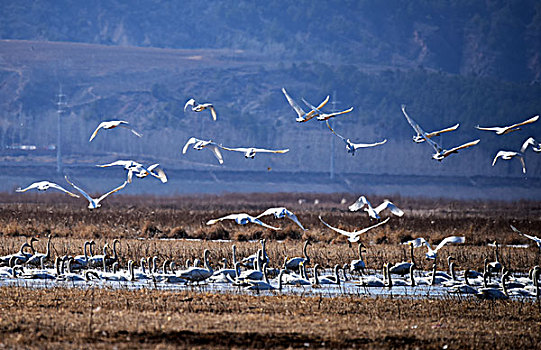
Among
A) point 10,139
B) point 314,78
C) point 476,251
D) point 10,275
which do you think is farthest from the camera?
point 314,78

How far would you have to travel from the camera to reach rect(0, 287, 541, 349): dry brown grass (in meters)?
14.8

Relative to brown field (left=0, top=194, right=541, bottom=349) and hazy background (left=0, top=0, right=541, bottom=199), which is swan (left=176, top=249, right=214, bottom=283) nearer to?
brown field (left=0, top=194, right=541, bottom=349)

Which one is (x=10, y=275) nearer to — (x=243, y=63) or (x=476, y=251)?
(x=476, y=251)

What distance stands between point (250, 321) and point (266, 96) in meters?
115

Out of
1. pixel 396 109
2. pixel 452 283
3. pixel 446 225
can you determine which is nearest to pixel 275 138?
pixel 396 109

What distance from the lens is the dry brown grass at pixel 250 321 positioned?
48.5ft

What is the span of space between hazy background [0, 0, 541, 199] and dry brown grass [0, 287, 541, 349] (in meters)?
56.1

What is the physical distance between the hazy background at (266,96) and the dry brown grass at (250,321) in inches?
2210

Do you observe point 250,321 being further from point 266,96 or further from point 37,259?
point 266,96

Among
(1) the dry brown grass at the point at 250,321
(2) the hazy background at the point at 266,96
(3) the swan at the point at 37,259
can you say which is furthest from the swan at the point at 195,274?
(2) the hazy background at the point at 266,96

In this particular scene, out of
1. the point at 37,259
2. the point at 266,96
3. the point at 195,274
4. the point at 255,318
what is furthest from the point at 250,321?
the point at 266,96

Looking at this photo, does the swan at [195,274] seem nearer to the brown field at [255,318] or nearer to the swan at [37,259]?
the brown field at [255,318]

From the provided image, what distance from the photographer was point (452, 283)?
2191 centimetres

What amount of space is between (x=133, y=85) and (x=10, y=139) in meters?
24.7
